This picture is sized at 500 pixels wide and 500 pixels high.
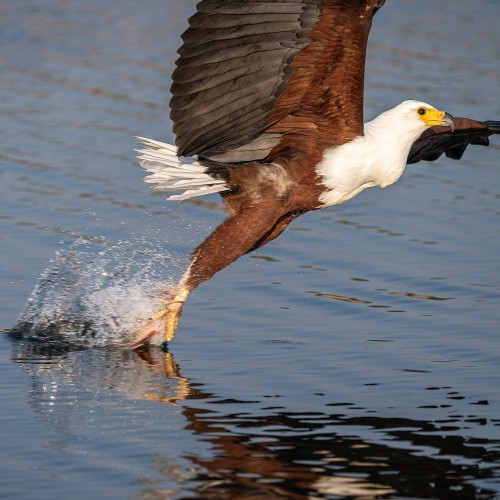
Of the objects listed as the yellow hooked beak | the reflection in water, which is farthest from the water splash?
the yellow hooked beak

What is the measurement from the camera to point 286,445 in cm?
511

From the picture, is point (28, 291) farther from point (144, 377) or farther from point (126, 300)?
point (144, 377)

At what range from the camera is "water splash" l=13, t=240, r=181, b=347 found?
255 inches

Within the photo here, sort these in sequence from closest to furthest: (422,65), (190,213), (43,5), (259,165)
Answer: (259,165) < (190,213) < (422,65) < (43,5)

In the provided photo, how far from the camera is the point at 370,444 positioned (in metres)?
5.15

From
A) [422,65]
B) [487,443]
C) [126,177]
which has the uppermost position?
[422,65]

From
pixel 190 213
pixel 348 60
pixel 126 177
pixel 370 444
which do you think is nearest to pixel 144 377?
pixel 370 444

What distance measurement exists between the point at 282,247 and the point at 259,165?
1.71 meters

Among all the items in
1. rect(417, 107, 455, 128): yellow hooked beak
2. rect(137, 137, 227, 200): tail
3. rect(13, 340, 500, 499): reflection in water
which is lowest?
rect(13, 340, 500, 499): reflection in water

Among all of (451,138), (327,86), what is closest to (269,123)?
(327,86)

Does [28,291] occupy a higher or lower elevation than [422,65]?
lower

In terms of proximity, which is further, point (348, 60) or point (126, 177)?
point (126, 177)

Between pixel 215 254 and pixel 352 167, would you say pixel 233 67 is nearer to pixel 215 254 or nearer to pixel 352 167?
pixel 352 167

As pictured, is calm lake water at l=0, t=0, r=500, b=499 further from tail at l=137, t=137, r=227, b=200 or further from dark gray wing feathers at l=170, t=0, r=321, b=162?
dark gray wing feathers at l=170, t=0, r=321, b=162
